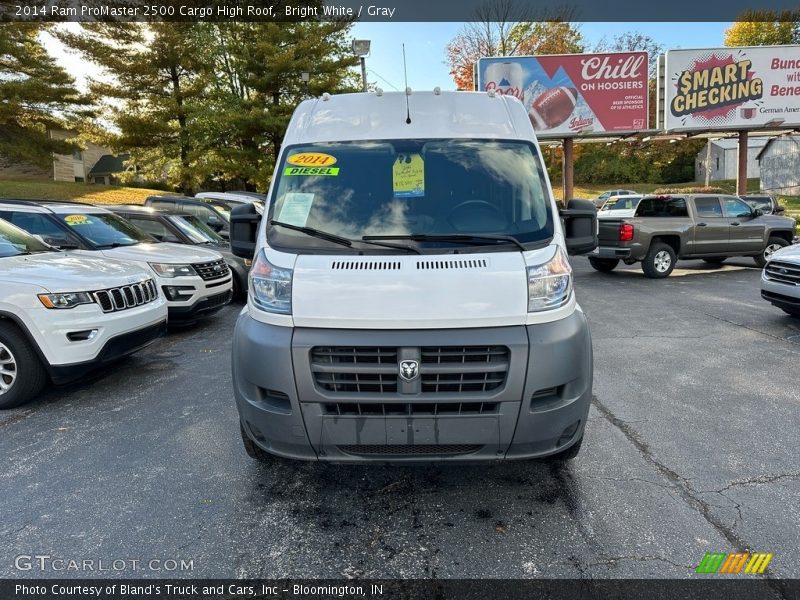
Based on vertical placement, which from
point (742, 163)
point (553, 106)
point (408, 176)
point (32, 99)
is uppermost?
point (32, 99)

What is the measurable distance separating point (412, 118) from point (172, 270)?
480 centimetres

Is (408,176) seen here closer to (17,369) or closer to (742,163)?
(17,369)

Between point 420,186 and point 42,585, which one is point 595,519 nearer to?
point 420,186

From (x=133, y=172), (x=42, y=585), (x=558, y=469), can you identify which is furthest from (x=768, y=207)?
(x=133, y=172)

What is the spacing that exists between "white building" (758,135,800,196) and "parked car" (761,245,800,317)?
40.8m

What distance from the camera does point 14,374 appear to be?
15.0 ft

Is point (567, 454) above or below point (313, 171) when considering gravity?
below

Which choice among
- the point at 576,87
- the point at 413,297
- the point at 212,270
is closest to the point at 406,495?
the point at 413,297

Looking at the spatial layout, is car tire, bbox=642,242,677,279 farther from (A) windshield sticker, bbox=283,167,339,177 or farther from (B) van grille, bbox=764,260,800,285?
(A) windshield sticker, bbox=283,167,339,177

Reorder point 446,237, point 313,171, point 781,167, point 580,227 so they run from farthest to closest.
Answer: point 781,167 < point 580,227 < point 313,171 < point 446,237

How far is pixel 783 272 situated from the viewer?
6.87 meters

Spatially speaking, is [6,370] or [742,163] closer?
[6,370]

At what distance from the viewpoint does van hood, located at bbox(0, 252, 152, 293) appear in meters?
4.58

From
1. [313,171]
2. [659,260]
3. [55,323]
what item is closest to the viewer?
[313,171]
